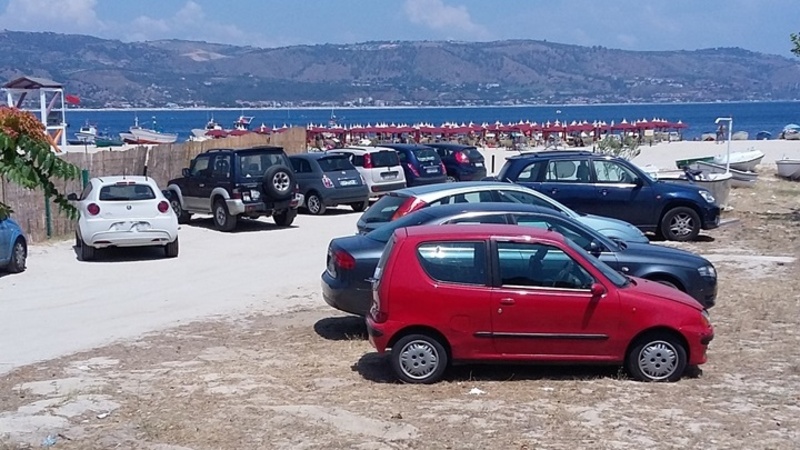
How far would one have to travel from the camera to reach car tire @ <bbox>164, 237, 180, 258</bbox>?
20.2 m

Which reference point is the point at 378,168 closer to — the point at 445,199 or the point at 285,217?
the point at 285,217

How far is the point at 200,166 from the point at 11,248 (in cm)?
817

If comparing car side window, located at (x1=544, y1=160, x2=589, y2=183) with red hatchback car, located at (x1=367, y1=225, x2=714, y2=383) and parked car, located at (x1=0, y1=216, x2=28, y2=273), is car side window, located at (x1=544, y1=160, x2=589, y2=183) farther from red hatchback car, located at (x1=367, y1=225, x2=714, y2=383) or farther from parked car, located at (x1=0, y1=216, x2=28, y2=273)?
red hatchback car, located at (x1=367, y1=225, x2=714, y2=383)

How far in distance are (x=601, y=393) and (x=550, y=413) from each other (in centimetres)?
84

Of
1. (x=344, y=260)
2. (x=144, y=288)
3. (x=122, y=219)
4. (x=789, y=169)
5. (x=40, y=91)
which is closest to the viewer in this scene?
(x=344, y=260)

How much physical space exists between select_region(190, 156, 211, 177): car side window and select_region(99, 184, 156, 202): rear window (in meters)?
4.67

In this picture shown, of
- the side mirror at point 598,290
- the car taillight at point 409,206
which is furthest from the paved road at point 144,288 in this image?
the side mirror at point 598,290

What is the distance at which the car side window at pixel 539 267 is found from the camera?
984cm

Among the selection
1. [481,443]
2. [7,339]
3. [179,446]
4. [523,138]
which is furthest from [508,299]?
[523,138]

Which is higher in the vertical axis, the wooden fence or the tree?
the tree

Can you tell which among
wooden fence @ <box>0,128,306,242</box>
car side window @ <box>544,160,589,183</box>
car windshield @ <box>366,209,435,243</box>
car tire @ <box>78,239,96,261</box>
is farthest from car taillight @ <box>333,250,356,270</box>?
car side window @ <box>544,160,589,183</box>

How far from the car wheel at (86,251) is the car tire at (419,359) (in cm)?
1135

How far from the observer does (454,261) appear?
9.85m

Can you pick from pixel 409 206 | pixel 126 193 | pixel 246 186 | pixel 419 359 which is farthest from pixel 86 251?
pixel 419 359
